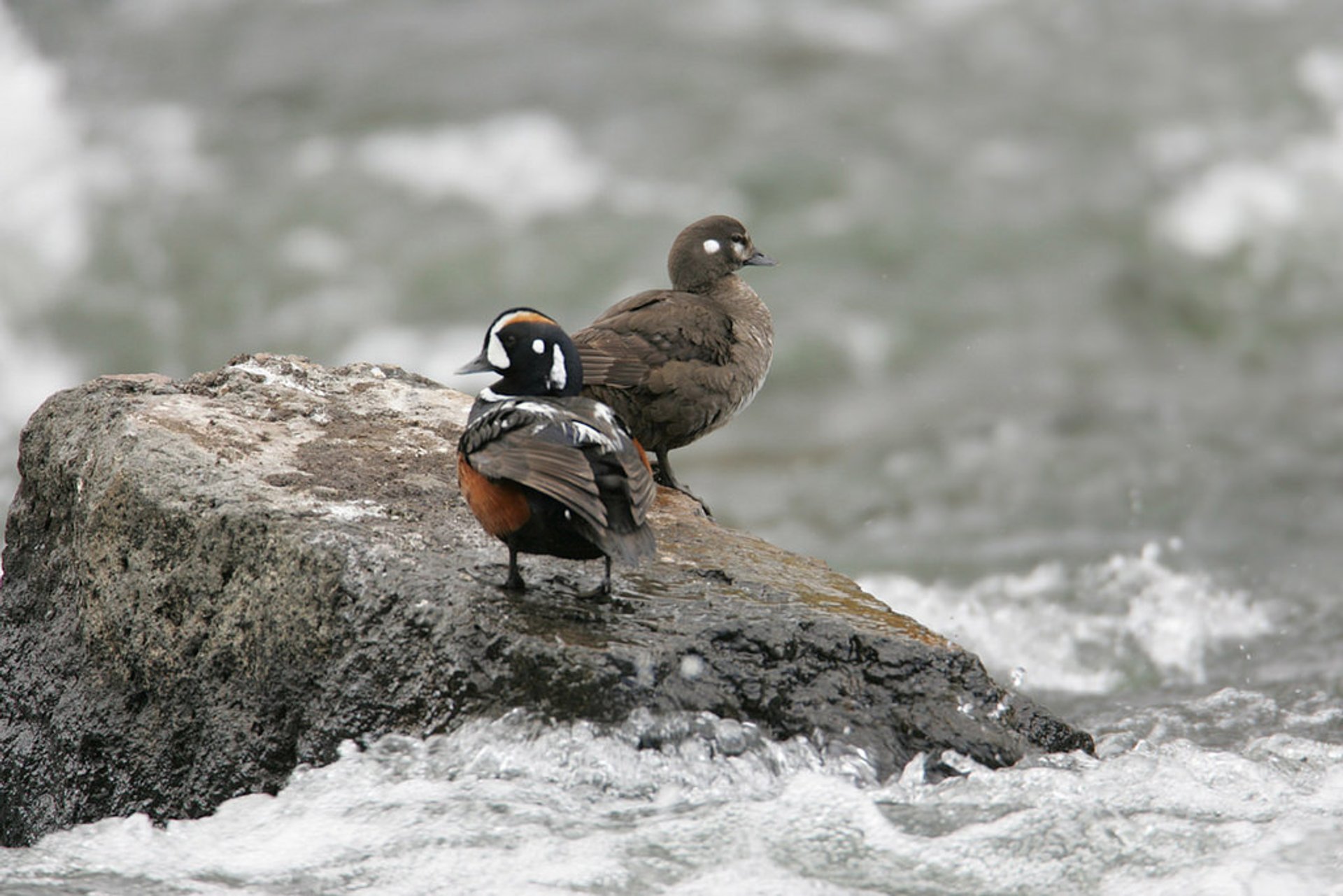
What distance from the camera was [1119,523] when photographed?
31.0 feet

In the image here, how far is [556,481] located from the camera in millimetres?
3738

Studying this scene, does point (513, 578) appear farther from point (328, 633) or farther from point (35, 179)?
point (35, 179)

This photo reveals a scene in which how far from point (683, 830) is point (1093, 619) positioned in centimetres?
500

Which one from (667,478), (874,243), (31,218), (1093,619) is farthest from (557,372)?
(31,218)

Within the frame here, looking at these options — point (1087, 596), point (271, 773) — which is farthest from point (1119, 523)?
point (271, 773)

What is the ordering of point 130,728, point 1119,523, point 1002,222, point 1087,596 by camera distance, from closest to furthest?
point 130,728 → point 1087,596 → point 1119,523 → point 1002,222

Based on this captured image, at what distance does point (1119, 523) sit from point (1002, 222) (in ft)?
11.3

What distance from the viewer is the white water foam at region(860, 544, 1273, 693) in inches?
290

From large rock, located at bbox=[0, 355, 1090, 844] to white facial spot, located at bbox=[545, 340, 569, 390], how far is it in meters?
0.49

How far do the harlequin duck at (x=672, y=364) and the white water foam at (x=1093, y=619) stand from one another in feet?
7.07

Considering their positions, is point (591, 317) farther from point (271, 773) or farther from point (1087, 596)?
point (271, 773)

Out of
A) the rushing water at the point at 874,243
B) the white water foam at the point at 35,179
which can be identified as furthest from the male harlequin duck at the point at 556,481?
the white water foam at the point at 35,179

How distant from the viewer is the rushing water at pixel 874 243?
900cm

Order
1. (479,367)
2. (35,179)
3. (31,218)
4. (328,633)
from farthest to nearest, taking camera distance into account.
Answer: (35,179) < (31,218) < (479,367) < (328,633)
